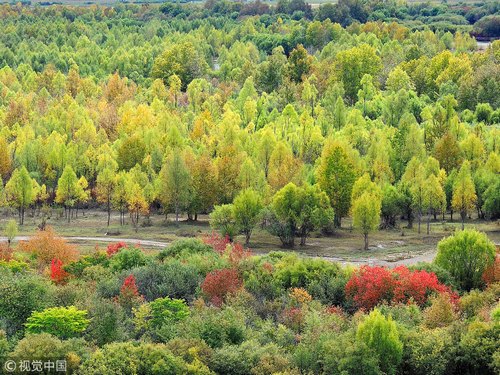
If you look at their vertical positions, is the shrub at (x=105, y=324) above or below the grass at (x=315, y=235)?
below

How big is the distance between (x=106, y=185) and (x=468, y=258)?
36.5 m

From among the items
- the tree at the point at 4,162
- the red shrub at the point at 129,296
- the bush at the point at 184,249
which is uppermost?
the tree at the point at 4,162

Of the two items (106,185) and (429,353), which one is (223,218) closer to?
(106,185)

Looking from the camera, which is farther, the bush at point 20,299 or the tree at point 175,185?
the tree at point 175,185

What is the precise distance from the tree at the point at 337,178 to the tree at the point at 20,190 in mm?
24536

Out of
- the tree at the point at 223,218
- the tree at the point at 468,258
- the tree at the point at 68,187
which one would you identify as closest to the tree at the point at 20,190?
the tree at the point at 68,187

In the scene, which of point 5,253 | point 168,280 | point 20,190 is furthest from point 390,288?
point 20,190

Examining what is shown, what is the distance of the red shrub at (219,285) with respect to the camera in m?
55.8

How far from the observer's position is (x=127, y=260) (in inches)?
2436

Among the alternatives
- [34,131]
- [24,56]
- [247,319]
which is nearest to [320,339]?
[247,319]

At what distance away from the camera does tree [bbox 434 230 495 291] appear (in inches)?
2347

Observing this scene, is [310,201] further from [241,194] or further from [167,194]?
[167,194]

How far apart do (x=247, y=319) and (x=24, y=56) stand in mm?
109363

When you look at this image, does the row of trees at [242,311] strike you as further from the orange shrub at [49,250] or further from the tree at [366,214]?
the tree at [366,214]
